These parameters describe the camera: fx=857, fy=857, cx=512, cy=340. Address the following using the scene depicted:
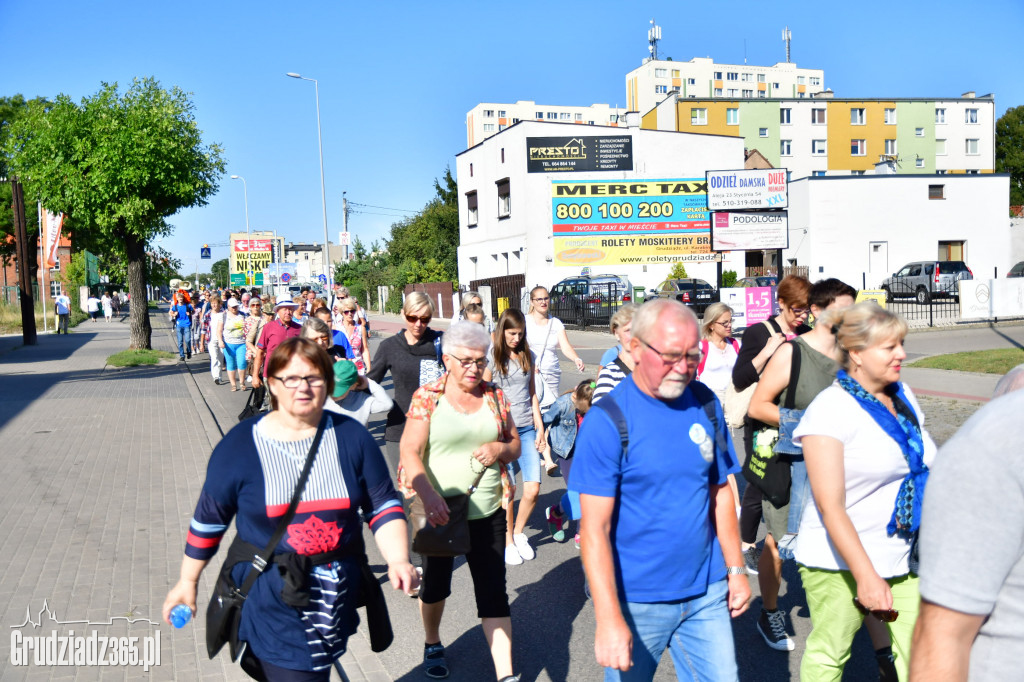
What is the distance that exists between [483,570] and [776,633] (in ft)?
5.21

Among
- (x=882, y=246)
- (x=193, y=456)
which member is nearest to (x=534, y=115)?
(x=882, y=246)

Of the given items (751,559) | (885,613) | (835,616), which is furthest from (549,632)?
(885,613)

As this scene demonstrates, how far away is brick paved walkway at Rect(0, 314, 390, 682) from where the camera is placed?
185 inches

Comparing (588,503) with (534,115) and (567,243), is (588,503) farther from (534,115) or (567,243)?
(534,115)

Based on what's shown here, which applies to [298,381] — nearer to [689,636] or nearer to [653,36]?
[689,636]

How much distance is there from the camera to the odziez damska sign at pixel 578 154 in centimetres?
4162

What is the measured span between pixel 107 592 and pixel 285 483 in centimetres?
327

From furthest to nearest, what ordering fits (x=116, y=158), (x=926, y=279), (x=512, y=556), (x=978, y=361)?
1. (x=926, y=279)
2. (x=116, y=158)
3. (x=978, y=361)
4. (x=512, y=556)

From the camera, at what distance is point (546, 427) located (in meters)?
6.23

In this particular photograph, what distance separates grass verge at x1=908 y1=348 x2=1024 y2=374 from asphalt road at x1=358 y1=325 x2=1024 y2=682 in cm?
1080

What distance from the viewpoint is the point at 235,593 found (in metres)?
2.86

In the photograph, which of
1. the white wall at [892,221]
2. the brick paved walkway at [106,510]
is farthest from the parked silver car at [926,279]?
the brick paved walkway at [106,510]

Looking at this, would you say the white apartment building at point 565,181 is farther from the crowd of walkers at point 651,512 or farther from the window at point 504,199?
the crowd of walkers at point 651,512

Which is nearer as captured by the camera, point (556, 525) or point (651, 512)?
point (651, 512)
